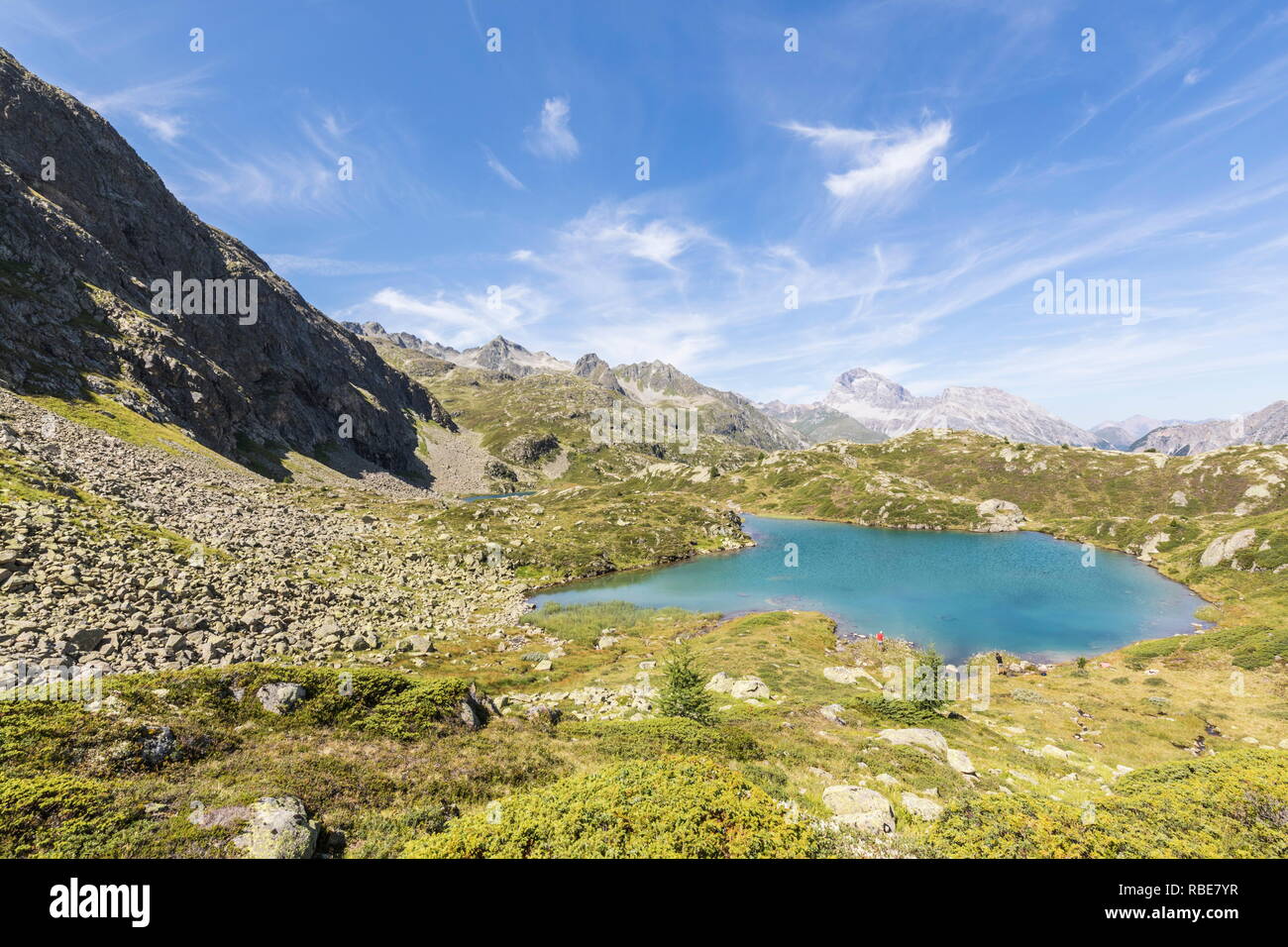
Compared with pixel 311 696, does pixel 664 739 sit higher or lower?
lower

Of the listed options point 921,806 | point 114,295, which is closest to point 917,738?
point 921,806

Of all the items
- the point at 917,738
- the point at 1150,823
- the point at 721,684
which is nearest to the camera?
the point at 1150,823

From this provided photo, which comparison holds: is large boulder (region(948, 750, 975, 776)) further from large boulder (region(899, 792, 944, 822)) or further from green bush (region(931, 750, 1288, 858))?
green bush (region(931, 750, 1288, 858))

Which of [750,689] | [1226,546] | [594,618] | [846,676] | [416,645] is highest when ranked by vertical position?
[1226,546]

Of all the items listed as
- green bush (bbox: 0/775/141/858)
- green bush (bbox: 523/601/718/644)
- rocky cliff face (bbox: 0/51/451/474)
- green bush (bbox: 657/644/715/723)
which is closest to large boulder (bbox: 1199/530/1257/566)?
green bush (bbox: 523/601/718/644)

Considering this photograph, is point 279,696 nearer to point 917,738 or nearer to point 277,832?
point 277,832
